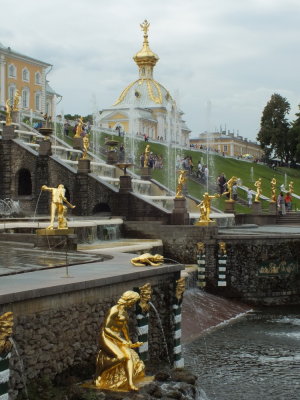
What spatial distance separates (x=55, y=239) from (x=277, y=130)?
7509 centimetres

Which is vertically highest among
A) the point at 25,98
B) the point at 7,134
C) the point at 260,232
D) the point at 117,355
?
the point at 25,98

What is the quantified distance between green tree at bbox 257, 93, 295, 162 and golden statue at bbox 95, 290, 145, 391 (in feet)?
267

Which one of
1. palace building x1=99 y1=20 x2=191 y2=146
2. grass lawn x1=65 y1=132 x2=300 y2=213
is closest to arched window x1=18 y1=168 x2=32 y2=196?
grass lawn x1=65 y1=132 x2=300 y2=213

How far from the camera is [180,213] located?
31641 millimetres

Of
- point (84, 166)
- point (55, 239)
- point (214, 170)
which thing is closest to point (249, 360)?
point (55, 239)

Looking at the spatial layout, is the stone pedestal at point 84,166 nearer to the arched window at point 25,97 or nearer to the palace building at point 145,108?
the arched window at point 25,97

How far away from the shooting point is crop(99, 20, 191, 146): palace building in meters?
98.2

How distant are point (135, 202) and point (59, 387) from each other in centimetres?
2185

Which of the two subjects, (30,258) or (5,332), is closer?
(5,332)

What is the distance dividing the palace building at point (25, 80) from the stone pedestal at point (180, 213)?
4639 cm

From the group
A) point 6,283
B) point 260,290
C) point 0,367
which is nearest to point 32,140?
point 260,290

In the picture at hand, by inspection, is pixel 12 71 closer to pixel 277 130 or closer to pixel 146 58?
pixel 146 58

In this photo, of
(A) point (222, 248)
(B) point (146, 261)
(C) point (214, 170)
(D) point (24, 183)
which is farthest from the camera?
(C) point (214, 170)

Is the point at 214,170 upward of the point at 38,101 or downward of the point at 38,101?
downward
